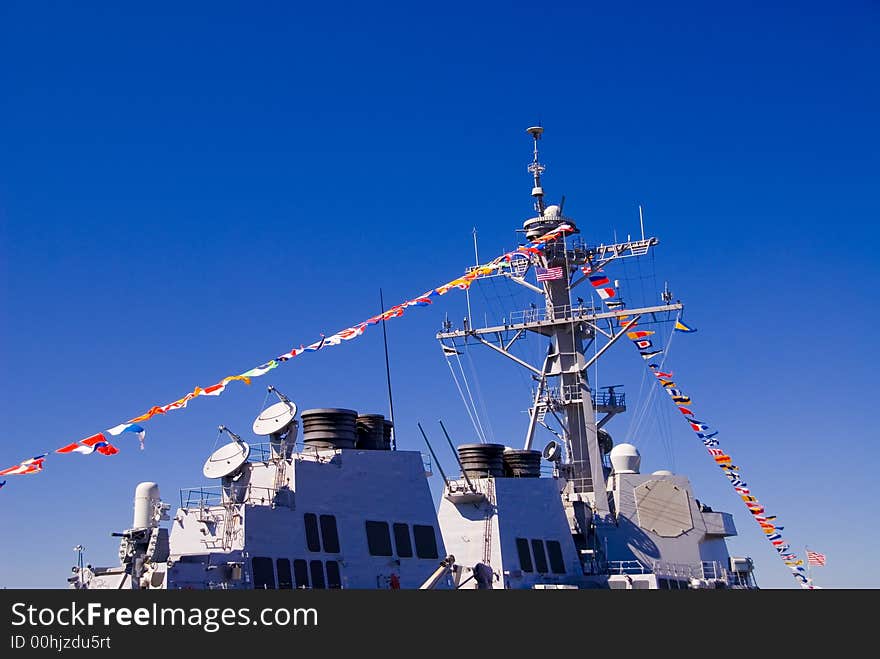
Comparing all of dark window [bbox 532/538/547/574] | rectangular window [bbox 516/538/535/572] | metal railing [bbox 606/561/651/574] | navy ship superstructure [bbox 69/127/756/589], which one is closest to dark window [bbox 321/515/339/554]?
navy ship superstructure [bbox 69/127/756/589]

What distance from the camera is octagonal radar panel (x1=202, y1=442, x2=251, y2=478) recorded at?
19469 mm

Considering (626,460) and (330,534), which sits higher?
(626,460)

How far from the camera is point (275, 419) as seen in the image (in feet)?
66.6

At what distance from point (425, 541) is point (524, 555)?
3.58 m

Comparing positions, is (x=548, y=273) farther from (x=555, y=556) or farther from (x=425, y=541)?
(x=425, y=541)

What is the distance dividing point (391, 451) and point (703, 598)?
23.1 ft

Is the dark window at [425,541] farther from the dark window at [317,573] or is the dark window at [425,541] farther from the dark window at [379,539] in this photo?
the dark window at [317,573]

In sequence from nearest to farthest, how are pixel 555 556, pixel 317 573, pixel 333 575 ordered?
pixel 317 573 → pixel 333 575 → pixel 555 556

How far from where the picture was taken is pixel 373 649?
14.0 metres

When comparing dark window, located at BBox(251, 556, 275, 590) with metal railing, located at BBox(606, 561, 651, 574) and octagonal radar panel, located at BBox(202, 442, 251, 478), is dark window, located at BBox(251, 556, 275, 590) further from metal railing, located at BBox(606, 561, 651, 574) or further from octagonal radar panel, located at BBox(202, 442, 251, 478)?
metal railing, located at BBox(606, 561, 651, 574)

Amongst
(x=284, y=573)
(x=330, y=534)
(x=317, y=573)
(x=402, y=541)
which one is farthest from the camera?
(x=402, y=541)

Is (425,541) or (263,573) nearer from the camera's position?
(263,573)

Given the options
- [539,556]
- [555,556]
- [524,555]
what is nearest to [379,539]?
[524,555]

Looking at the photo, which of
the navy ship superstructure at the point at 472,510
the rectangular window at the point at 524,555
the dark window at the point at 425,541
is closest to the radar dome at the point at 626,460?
the navy ship superstructure at the point at 472,510
